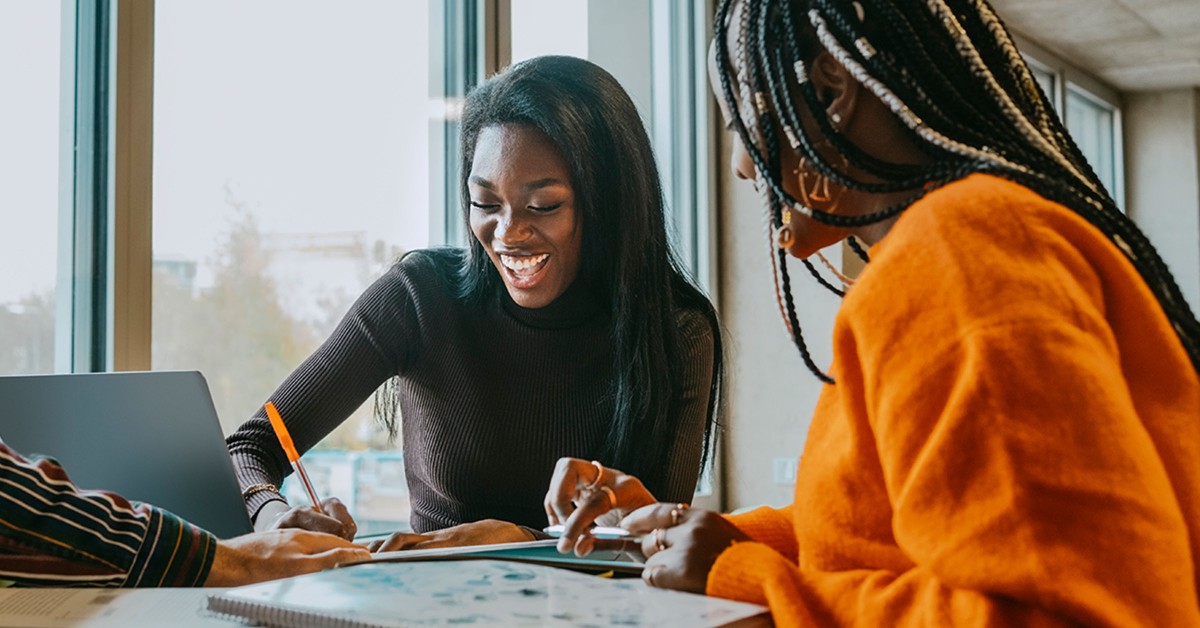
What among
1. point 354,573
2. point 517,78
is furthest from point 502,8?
point 354,573

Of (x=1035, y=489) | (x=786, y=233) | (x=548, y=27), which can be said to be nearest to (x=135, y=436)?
(x=786, y=233)

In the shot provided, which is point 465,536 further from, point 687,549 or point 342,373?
point 687,549

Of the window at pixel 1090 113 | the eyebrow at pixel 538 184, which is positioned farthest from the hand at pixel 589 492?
the window at pixel 1090 113

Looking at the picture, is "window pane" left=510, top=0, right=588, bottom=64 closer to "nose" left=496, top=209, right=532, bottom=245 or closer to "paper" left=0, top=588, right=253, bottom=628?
"nose" left=496, top=209, right=532, bottom=245

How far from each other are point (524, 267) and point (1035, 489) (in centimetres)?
117

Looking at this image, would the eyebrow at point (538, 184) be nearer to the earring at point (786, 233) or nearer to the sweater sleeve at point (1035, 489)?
the earring at point (786, 233)

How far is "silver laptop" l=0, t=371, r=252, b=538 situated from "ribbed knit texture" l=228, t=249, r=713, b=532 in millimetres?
394

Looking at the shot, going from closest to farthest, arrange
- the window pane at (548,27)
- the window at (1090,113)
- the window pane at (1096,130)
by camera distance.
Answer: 1. the window pane at (548,27)
2. the window at (1090,113)
3. the window pane at (1096,130)

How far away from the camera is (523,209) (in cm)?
165

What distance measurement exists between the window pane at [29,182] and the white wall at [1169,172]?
19.8 ft

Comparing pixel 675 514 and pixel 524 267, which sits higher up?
pixel 524 267

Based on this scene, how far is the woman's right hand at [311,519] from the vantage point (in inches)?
49.4

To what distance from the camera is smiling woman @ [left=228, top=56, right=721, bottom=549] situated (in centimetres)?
165

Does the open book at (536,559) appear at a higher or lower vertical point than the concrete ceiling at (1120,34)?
lower
